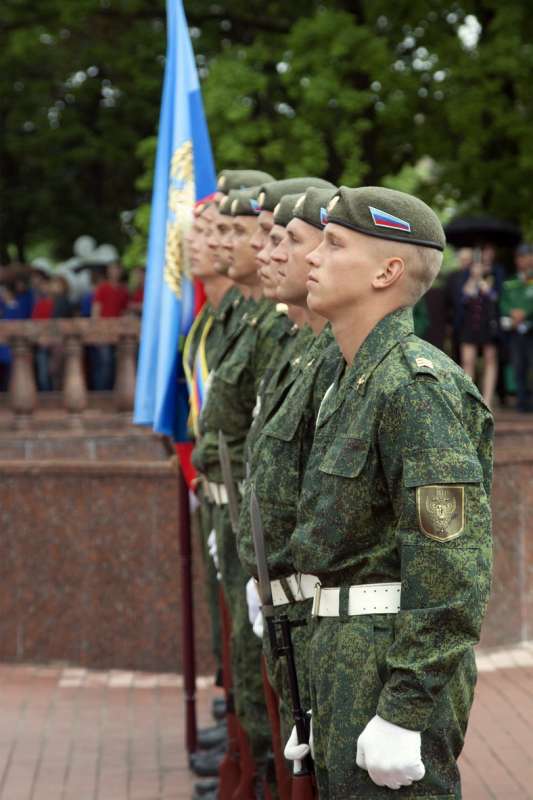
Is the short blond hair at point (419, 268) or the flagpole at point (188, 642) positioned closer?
the short blond hair at point (419, 268)

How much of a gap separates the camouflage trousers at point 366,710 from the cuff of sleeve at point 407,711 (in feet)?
0.44

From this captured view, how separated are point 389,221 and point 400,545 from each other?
0.73 m

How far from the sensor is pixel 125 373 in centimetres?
1530

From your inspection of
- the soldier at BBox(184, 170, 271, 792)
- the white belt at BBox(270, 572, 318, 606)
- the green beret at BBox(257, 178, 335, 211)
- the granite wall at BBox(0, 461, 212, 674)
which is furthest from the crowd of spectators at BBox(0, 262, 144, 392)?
the white belt at BBox(270, 572, 318, 606)

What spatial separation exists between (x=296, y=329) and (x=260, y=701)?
133cm

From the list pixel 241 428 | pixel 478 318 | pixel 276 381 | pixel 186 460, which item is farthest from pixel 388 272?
pixel 478 318

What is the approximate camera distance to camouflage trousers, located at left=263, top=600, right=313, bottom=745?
3.81 m

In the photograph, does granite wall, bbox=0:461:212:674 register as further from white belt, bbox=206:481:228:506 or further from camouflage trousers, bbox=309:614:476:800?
camouflage trousers, bbox=309:614:476:800

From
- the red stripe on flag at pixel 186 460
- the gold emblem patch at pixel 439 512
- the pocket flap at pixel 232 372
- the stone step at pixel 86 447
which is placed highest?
the gold emblem patch at pixel 439 512

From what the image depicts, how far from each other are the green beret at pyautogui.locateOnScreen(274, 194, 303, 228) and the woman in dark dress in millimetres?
10465

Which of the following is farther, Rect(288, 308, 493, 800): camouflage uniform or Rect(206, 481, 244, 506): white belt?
Rect(206, 481, 244, 506): white belt

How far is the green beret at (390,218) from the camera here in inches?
130

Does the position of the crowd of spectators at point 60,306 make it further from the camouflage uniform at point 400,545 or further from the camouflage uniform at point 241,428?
the camouflage uniform at point 400,545

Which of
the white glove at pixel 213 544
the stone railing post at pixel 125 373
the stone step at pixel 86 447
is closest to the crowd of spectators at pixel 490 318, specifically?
the stone railing post at pixel 125 373
